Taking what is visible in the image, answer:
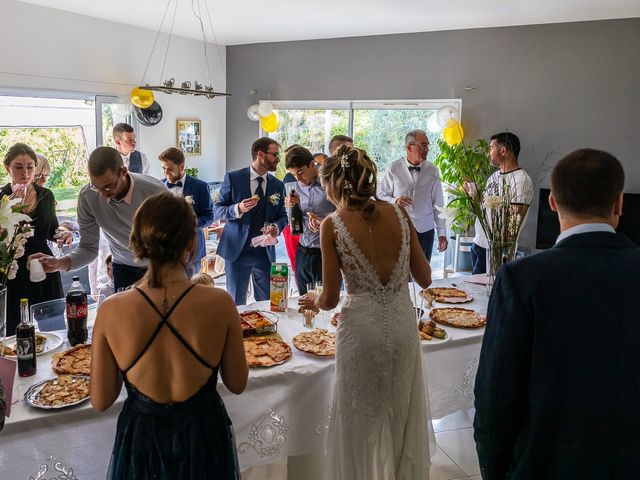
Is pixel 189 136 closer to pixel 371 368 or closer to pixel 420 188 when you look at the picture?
pixel 420 188

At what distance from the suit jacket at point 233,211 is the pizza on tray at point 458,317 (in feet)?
5.31

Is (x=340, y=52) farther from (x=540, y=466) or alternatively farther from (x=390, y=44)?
(x=540, y=466)

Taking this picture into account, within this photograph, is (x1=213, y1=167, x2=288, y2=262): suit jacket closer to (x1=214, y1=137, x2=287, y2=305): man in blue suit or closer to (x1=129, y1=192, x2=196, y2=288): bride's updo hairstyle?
(x1=214, y1=137, x2=287, y2=305): man in blue suit

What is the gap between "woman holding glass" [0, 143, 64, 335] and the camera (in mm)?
3465

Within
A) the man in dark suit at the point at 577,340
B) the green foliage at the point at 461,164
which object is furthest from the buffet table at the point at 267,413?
the green foliage at the point at 461,164

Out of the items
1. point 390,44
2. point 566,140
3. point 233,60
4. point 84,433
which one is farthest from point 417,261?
point 233,60

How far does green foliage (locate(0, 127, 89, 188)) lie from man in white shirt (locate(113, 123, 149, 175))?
0.77 meters

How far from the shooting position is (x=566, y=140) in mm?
6074

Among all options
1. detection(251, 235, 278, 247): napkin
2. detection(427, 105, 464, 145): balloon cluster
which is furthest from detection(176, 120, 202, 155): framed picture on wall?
detection(251, 235, 278, 247): napkin

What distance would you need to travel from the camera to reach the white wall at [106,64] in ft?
18.0

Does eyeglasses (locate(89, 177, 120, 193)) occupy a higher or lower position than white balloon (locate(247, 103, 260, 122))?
lower

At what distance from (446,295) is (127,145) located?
3976 mm

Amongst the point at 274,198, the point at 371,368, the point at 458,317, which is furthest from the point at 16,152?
the point at 458,317

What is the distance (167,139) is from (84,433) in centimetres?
590
